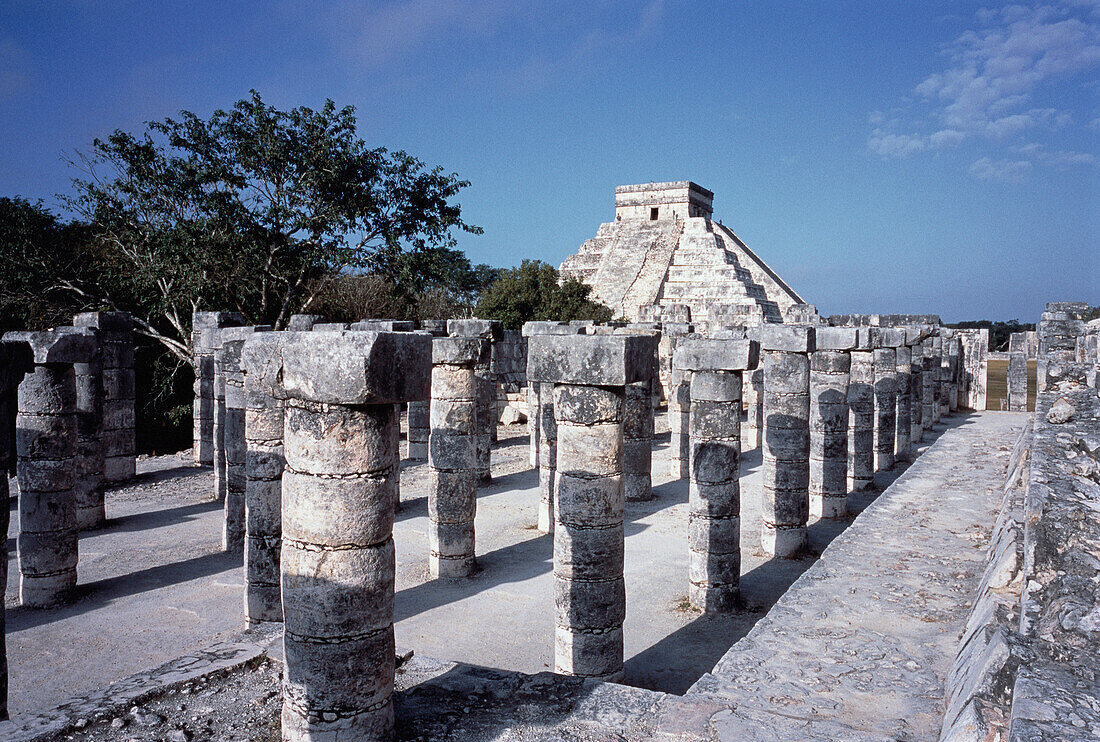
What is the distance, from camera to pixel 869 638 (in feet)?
15.3

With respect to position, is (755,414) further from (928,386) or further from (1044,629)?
(1044,629)

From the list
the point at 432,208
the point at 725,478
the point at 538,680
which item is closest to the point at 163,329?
the point at 432,208

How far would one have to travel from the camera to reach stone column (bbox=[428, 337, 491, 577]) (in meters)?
9.70

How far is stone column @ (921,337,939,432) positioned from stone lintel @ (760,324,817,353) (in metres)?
11.6

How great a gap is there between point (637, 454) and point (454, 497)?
4607 millimetres

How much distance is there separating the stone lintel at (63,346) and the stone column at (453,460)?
400cm

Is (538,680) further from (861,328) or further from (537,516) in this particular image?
(861,328)

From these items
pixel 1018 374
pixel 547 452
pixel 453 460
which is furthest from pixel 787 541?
pixel 1018 374

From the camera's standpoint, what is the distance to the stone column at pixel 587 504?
6301mm

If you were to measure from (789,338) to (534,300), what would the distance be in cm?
2046

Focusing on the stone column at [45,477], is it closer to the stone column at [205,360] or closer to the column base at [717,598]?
the stone column at [205,360]

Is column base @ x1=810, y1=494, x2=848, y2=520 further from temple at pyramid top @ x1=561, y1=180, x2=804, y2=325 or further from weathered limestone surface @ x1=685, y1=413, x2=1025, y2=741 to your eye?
temple at pyramid top @ x1=561, y1=180, x2=804, y2=325

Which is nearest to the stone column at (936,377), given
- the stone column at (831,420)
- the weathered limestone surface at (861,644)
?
the stone column at (831,420)

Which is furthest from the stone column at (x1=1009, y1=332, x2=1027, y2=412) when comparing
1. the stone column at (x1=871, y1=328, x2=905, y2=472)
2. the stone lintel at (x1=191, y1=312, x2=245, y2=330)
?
the stone lintel at (x1=191, y1=312, x2=245, y2=330)
